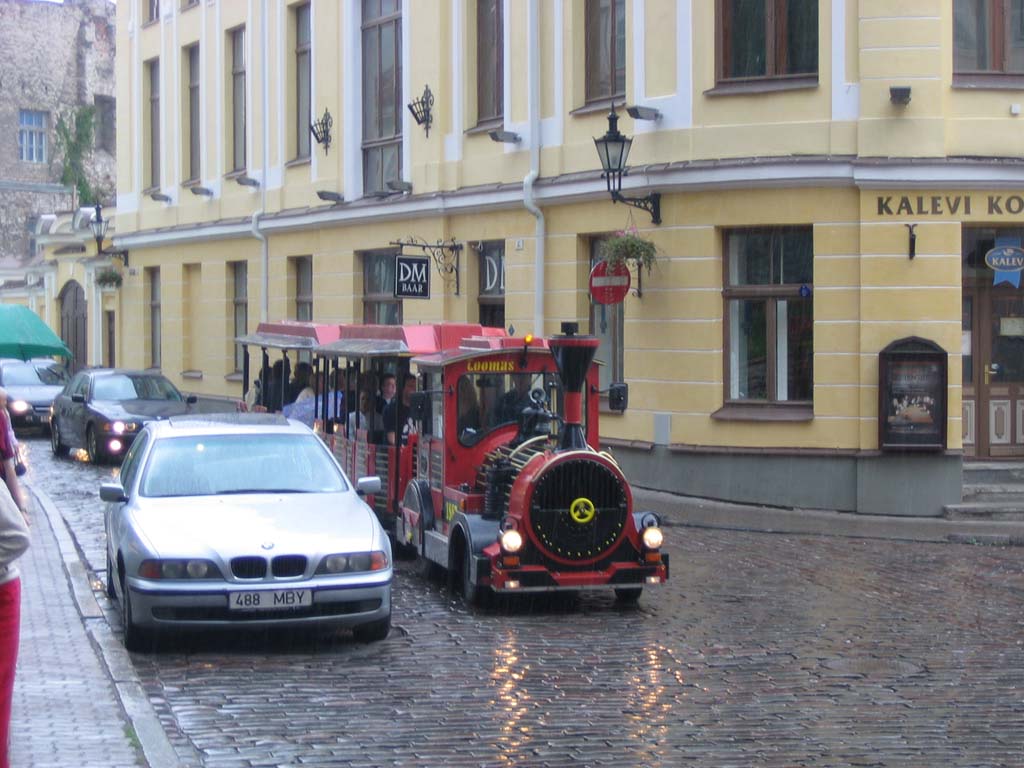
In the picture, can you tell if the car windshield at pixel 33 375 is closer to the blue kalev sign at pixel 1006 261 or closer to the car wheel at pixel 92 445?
the car wheel at pixel 92 445

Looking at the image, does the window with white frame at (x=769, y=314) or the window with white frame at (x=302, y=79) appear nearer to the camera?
the window with white frame at (x=769, y=314)

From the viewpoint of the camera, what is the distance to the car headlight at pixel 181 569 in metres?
9.59

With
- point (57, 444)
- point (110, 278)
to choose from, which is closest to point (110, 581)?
point (57, 444)

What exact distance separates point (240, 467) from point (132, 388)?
14844mm

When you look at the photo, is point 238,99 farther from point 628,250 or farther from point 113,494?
point 113,494

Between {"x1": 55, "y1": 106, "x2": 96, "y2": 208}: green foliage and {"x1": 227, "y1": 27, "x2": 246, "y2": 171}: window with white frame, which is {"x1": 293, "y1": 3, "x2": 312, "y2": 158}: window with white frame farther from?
{"x1": 55, "y1": 106, "x2": 96, "y2": 208}: green foliage

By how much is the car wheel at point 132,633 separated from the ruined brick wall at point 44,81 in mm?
48396

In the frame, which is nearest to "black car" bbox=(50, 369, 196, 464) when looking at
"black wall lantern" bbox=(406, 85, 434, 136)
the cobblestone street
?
"black wall lantern" bbox=(406, 85, 434, 136)

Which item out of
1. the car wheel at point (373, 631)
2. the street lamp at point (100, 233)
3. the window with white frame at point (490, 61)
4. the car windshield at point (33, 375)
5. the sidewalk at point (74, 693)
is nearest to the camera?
the sidewalk at point (74, 693)

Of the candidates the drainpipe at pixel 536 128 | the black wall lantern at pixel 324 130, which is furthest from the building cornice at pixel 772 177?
the black wall lantern at pixel 324 130

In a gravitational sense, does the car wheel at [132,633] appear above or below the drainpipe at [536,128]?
below

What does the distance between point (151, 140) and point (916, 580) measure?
2701 cm

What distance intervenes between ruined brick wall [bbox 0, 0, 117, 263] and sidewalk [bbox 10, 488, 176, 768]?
4697 centimetres

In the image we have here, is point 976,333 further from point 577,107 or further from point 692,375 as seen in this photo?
point 577,107
